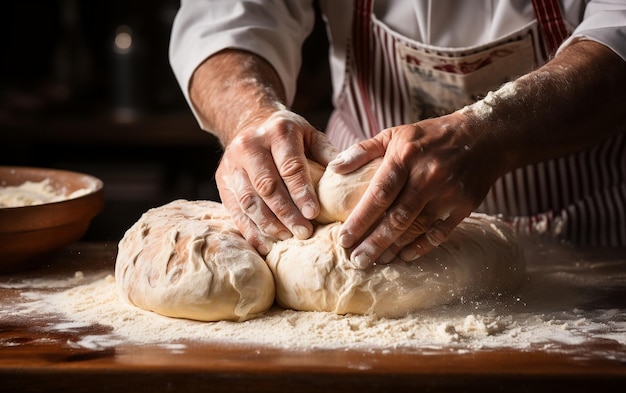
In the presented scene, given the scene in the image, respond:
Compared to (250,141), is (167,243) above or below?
below

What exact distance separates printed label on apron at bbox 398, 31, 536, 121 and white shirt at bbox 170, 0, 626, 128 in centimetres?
4

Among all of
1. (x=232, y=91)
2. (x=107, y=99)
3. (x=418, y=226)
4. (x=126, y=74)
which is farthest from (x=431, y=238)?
(x=107, y=99)

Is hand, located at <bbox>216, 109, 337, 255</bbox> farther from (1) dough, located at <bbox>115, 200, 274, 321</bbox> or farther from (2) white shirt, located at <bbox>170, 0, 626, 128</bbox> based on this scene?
(2) white shirt, located at <bbox>170, 0, 626, 128</bbox>

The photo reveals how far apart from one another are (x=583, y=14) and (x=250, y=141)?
960 millimetres

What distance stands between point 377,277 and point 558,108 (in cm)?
52

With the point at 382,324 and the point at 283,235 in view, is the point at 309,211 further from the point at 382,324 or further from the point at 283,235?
the point at 382,324

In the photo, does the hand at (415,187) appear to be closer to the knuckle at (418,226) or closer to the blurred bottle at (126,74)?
the knuckle at (418,226)

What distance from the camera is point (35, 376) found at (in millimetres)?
1152

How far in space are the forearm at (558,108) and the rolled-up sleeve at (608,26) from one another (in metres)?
0.02

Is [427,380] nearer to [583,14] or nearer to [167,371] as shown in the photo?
[167,371]

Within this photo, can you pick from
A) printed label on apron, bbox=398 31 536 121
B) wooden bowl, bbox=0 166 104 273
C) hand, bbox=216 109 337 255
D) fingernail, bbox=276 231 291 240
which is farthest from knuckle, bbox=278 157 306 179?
printed label on apron, bbox=398 31 536 121

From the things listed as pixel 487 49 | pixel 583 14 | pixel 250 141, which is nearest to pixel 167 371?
pixel 250 141

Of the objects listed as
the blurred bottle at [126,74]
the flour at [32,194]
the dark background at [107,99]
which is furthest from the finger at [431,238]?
the blurred bottle at [126,74]

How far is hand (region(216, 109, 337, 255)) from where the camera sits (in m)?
1.47
